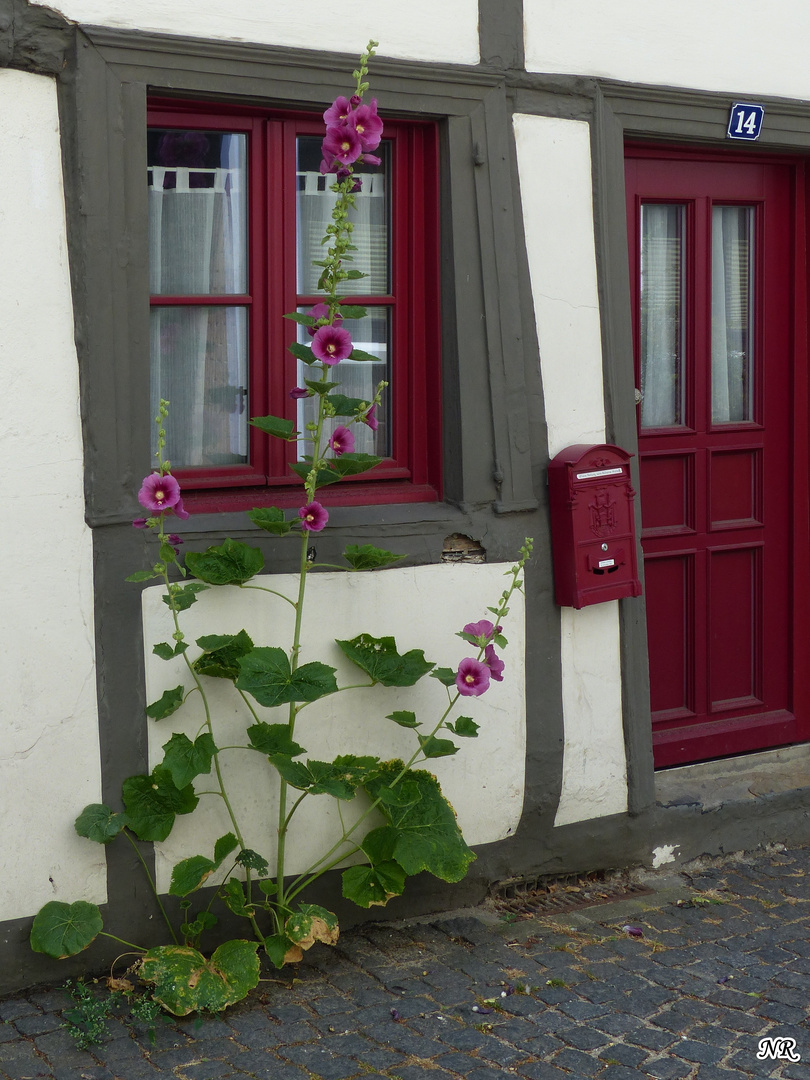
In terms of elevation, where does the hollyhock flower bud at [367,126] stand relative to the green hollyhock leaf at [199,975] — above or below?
above

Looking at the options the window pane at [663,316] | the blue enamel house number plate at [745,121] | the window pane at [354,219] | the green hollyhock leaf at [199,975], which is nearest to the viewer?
the green hollyhock leaf at [199,975]

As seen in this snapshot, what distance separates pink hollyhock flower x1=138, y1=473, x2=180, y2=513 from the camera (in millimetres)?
3555

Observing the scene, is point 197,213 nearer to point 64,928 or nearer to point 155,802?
point 155,802

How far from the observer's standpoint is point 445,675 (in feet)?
13.1

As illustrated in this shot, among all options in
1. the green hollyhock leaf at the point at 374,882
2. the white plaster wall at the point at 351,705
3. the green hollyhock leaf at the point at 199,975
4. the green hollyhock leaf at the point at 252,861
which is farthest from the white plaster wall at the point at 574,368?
the green hollyhock leaf at the point at 199,975

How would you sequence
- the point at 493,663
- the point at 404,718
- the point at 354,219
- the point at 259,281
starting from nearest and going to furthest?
the point at 493,663 → the point at 404,718 → the point at 259,281 → the point at 354,219

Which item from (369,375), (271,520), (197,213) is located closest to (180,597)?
(271,520)

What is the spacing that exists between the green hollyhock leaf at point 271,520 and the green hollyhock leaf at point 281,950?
123 cm

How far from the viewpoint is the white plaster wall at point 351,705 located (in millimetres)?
3895

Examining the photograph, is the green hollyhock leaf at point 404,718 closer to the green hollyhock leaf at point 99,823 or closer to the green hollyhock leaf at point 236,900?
the green hollyhock leaf at point 236,900

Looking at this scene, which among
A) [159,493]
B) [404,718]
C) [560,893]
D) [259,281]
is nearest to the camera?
[159,493]

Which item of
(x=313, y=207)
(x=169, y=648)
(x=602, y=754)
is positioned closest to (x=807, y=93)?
(x=313, y=207)

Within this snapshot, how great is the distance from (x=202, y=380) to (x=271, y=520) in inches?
25.1

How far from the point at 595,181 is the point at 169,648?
2.26 metres
